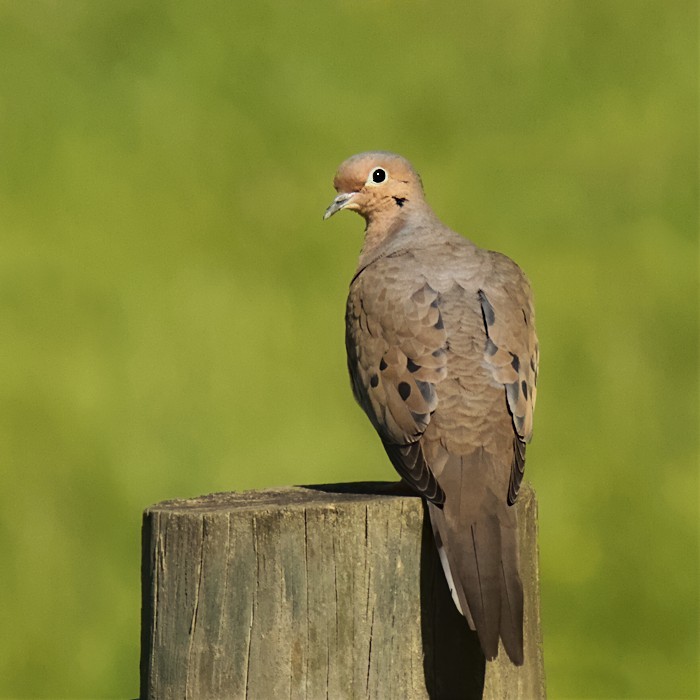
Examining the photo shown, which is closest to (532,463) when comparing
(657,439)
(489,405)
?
(657,439)

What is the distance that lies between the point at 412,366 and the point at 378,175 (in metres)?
1.23

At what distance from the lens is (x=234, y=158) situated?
382 inches

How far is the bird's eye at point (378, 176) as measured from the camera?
20.0 ft

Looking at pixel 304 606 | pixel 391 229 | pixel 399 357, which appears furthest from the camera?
pixel 391 229

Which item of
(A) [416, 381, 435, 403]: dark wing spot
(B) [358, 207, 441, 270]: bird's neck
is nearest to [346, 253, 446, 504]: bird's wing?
(A) [416, 381, 435, 403]: dark wing spot

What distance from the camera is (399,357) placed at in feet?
17.0

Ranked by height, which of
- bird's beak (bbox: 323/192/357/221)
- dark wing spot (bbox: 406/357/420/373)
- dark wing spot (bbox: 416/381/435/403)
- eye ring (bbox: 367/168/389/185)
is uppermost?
eye ring (bbox: 367/168/389/185)

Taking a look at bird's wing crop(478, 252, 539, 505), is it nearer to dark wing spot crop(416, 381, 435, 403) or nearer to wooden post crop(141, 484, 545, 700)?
dark wing spot crop(416, 381, 435, 403)

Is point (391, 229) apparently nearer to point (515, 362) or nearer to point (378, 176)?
point (378, 176)

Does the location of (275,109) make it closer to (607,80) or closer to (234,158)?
(234,158)

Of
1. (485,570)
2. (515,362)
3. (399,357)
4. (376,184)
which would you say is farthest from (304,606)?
(376,184)

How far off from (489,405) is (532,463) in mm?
3538

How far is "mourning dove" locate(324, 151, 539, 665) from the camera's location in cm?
466

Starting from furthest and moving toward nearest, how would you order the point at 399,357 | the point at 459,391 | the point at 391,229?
the point at 391,229, the point at 399,357, the point at 459,391
